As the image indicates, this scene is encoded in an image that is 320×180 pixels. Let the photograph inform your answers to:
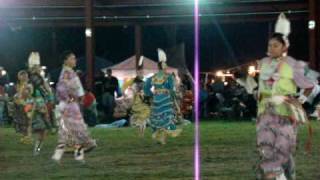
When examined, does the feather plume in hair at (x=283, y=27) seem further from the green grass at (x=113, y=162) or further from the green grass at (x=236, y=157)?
the green grass at (x=113, y=162)

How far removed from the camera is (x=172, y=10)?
29.6 metres

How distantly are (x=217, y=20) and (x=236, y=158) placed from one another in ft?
60.9

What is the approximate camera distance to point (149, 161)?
38.0 ft

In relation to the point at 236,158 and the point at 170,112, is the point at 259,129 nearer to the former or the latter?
the point at 236,158

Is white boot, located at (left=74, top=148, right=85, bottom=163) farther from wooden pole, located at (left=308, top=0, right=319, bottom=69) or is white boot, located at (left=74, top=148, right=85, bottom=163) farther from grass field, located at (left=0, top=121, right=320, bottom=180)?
wooden pole, located at (left=308, top=0, right=319, bottom=69)

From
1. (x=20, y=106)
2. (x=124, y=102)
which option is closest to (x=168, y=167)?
(x=20, y=106)

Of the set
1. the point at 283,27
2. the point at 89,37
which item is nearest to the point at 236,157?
the point at 283,27

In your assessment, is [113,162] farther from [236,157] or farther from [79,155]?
[236,157]

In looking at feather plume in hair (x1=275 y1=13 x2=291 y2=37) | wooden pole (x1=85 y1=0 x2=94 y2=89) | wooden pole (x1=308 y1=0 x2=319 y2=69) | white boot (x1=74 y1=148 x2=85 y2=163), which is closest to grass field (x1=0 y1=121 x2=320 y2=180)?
white boot (x1=74 y1=148 x2=85 y2=163)

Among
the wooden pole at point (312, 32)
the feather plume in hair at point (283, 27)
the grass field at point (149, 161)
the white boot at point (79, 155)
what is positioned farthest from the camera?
the wooden pole at point (312, 32)

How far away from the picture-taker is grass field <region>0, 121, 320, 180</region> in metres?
9.88

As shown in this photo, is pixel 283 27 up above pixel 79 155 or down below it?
above

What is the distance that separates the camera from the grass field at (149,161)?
988 cm

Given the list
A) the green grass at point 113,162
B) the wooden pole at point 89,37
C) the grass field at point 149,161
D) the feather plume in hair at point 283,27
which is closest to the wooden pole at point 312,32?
the wooden pole at point 89,37
